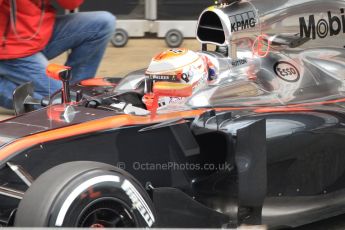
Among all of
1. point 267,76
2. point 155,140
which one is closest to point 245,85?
point 267,76

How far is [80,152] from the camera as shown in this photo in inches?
122

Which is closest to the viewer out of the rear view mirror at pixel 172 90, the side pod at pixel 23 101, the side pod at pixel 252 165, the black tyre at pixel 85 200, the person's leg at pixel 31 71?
the black tyre at pixel 85 200

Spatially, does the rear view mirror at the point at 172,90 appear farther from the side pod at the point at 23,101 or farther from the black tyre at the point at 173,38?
the black tyre at the point at 173,38

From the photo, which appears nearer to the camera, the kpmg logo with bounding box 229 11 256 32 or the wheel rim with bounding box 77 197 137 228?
the wheel rim with bounding box 77 197 137 228

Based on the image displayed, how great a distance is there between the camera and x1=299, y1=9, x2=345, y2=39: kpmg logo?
12.8ft

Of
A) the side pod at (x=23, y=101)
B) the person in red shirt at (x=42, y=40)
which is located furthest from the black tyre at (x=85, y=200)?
the person in red shirt at (x=42, y=40)

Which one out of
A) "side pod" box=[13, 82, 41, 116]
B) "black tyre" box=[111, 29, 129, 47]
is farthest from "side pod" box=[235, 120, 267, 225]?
"black tyre" box=[111, 29, 129, 47]

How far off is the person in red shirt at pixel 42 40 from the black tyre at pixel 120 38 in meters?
2.57

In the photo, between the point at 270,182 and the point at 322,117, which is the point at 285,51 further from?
the point at 270,182

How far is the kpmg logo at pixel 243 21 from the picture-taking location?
377 centimetres

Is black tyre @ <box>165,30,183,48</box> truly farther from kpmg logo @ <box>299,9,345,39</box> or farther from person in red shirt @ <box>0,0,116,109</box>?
kpmg logo @ <box>299,9,345,39</box>

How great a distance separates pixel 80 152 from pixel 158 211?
0.43m

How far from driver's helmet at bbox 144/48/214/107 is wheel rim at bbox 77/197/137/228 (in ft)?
2.81

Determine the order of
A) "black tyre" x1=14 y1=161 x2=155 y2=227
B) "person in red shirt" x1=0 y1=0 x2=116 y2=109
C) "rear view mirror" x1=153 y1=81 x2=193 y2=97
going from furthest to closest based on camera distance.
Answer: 1. "person in red shirt" x1=0 y1=0 x2=116 y2=109
2. "rear view mirror" x1=153 y1=81 x2=193 y2=97
3. "black tyre" x1=14 y1=161 x2=155 y2=227
